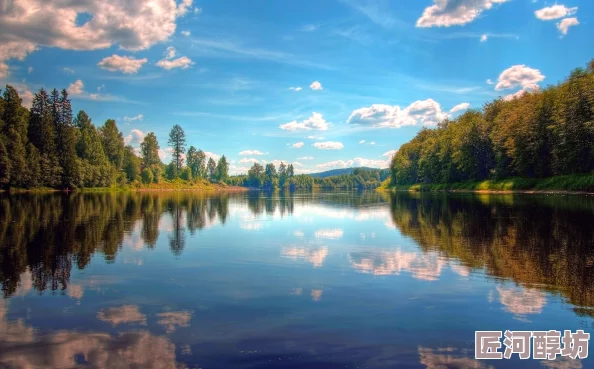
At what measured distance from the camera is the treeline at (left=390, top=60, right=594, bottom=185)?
70.0 metres

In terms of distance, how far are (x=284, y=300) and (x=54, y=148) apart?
388 feet

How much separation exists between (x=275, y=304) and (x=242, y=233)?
55.6ft

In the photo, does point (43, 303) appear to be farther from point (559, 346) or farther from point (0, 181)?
point (0, 181)

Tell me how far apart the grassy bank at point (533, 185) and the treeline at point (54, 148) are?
11030 centimetres

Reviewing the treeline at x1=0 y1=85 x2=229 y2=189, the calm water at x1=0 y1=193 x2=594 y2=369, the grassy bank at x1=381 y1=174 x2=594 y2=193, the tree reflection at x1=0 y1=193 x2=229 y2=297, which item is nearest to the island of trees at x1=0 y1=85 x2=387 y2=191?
the treeline at x1=0 y1=85 x2=229 y2=189

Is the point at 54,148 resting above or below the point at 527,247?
above

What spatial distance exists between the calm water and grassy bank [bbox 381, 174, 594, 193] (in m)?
55.5

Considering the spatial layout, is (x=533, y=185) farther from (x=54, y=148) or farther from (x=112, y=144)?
(x=112, y=144)

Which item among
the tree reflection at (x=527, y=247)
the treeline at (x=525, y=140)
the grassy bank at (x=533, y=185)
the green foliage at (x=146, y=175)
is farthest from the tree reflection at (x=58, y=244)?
the green foliage at (x=146, y=175)

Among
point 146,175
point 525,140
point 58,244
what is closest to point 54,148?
A: point 146,175

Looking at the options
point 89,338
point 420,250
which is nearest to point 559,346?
point 89,338

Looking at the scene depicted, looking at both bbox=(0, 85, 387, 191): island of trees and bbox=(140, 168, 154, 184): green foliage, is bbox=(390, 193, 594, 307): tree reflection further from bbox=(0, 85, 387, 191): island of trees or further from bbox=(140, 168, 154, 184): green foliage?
bbox=(140, 168, 154, 184): green foliage

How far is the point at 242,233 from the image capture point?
27656 millimetres

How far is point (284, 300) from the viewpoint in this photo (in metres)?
11.4
